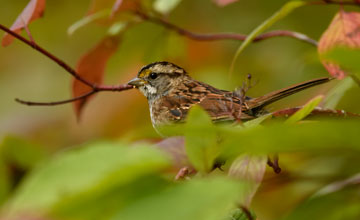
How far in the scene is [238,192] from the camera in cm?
88

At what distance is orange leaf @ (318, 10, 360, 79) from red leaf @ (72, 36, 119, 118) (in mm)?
1115

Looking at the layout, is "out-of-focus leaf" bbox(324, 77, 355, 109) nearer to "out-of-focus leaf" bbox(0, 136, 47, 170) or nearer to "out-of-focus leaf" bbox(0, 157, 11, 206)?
"out-of-focus leaf" bbox(0, 136, 47, 170)

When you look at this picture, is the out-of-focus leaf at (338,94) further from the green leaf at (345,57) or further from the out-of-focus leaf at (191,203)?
the out-of-focus leaf at (191,203)

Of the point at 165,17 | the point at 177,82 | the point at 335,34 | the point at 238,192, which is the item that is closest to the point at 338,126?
the point at 238,192

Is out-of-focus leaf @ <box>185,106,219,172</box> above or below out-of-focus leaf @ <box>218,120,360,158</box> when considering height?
above

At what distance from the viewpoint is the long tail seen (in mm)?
2632

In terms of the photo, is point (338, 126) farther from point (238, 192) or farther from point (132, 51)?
point (132, 51)

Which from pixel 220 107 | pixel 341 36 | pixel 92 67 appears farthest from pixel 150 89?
pixel 341 36

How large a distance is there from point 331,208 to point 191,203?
602 mm

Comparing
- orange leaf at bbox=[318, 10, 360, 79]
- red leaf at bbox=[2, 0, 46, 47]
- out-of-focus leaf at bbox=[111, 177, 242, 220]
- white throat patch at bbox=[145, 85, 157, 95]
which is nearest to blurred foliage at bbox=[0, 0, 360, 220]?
out-of-focus leaf at bbox=[111, 177, 242, 220]

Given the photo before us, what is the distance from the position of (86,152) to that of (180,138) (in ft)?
1.53

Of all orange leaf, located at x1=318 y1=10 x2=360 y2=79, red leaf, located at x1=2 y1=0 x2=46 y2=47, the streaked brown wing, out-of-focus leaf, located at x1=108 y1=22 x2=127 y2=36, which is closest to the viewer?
orange leaf, located at x1=318 y1=10 x2=360 y2=79

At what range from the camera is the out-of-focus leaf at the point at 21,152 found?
110 cm

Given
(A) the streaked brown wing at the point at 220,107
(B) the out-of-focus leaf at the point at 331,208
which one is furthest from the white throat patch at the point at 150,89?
(B) the out-of-focus leaf at the point at 331,208
